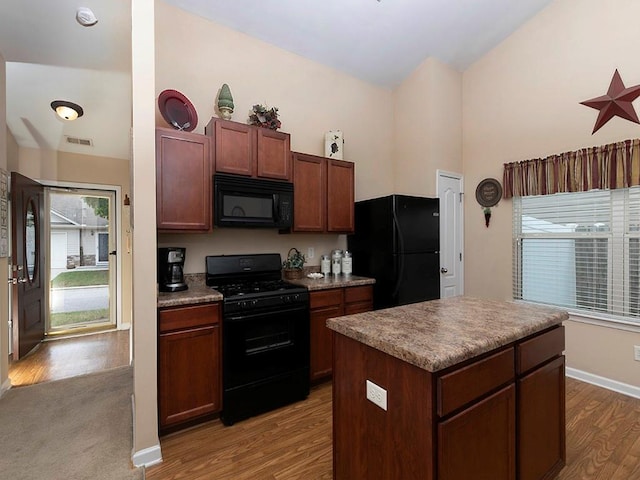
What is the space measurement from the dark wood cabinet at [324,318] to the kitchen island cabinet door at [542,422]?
1.46m

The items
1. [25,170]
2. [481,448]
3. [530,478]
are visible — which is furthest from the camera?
[25,170]

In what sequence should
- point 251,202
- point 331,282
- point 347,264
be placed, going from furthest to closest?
point 347,264 < point 331,282 < point 251,202

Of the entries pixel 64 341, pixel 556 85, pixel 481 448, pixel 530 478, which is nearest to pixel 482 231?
pixel 556 85

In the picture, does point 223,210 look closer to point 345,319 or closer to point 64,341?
point 345,319

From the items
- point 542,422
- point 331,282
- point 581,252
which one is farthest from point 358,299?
point 581,252

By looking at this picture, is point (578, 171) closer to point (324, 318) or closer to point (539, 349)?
point (539, 349)

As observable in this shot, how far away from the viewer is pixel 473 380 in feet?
4.00

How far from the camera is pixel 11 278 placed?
10.4ft

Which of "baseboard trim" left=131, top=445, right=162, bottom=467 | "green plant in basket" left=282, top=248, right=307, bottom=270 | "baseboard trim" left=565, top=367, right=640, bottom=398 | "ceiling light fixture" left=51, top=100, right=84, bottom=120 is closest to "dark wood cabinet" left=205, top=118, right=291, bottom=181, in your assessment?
"green plant in basket" left=282, top=248, right=307, bottom=270

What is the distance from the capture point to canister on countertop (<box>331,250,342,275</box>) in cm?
343

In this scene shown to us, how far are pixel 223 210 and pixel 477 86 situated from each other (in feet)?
11.5

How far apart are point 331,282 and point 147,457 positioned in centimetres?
182

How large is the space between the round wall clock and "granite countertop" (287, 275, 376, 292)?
1848 millimetres

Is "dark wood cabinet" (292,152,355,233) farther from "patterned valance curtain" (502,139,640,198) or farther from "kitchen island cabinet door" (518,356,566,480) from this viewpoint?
"kitchen island cabinet door" (518,356,566,480)
